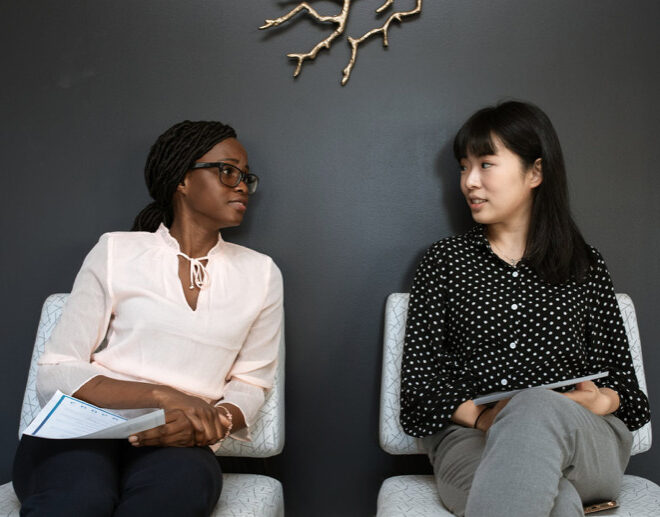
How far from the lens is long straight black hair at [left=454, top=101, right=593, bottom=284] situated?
5.91ft

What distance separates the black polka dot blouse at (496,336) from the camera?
1.70 m

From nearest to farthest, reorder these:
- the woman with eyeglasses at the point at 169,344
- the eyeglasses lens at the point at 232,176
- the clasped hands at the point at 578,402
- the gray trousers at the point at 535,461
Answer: the gray trousers at the point at 535,461 < the woman with eyeglasses at the point at 169,344 < the clasped hands at the point at 578,402 < the eyeglasses lens at the point at 232,176

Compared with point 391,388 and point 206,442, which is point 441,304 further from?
point 206,442

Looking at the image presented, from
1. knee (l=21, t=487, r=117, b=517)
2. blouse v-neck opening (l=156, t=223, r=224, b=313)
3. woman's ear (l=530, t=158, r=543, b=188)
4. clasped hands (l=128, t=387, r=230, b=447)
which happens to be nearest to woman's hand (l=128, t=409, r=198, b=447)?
clasped hands (l=128, t=387, r=230, b=447)

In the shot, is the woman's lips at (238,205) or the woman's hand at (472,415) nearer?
the woman's hand at (472,415)

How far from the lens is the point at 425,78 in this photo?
6.79 ft

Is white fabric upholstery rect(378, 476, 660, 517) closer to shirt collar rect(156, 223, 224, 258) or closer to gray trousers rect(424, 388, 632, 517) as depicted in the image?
gray trousers rect(424, 388, 632, 517)

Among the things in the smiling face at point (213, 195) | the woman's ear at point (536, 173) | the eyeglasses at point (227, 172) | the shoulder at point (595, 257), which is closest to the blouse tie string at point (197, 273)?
the smiling face at point (213, 195)

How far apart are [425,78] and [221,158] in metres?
0.70

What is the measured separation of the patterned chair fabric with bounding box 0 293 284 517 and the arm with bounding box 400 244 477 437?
13.7 inches

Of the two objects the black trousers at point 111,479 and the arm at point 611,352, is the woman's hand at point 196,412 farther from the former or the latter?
the arm at point 611,352

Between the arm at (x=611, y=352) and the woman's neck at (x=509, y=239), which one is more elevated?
the woman's neck at (x=509, y=239)

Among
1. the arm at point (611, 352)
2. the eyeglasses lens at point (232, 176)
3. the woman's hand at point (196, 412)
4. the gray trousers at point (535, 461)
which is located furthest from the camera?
the eyeglasses lens at point (232, 176)

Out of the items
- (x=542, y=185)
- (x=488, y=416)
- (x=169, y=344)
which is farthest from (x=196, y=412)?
(x=542, y=185)
